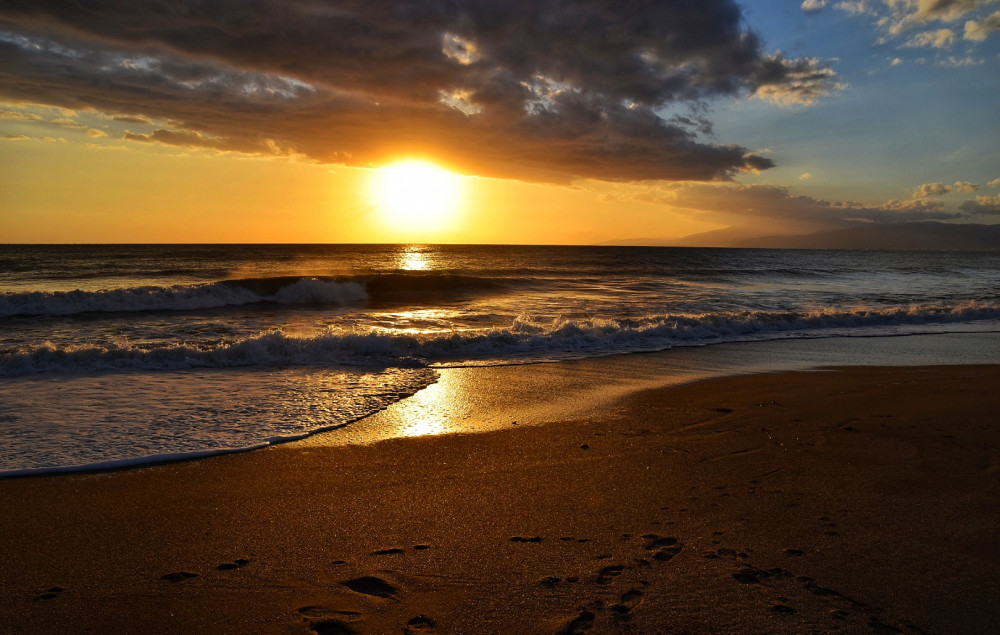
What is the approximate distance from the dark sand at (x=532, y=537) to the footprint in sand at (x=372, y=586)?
14mm

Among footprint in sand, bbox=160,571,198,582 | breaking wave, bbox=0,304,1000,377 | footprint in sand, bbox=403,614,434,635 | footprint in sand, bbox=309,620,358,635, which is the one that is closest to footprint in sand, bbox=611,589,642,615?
footprint in sand, bbox=403,614,434,635

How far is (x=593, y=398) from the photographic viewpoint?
25.2 feet

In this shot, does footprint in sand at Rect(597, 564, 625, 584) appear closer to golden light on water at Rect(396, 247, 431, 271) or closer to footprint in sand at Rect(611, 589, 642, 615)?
footprint in sand at Rect(611, 589, 642, 615)

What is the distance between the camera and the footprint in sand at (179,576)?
123 inches

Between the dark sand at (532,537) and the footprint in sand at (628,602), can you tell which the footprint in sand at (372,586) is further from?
the footprint in sand at (628,602)

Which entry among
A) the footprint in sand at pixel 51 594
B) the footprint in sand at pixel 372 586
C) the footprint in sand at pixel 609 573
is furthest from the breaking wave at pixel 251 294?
the footprint in sand at pixel 609 573

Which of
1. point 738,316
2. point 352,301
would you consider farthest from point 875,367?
point 352,301

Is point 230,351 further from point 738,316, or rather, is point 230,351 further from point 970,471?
point 738,316

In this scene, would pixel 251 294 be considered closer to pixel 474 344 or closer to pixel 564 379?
pixel 474 344

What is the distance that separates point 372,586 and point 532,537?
1043 mm

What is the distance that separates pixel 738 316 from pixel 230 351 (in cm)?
1225

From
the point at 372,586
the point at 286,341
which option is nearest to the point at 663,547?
the point at 372,586

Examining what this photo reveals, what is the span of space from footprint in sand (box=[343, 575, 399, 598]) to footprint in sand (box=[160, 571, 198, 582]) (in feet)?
2.93

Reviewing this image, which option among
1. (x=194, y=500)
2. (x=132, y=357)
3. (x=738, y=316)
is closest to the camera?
(x=194, y=500)
